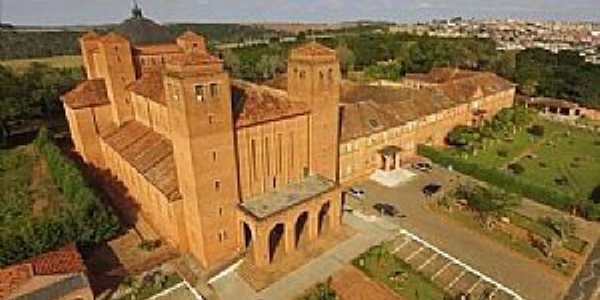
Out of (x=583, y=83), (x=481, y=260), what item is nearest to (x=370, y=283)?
(x=481, y=260)

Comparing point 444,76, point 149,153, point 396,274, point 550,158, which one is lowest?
point 396,274

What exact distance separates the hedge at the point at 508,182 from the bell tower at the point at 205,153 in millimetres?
29543

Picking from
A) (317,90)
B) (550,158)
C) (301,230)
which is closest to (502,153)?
(550,158)

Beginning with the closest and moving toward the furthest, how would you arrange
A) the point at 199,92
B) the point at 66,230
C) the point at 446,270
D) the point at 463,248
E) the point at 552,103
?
the point at 199,92 < the point at 66,230 < the point at 446,270 < the point at 463,248 < the point at 552,103

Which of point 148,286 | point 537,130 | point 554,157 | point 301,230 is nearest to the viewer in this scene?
point 148,286

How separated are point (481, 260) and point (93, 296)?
97.2 feet

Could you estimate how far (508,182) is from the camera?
47031 mm

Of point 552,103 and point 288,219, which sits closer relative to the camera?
point 288,219

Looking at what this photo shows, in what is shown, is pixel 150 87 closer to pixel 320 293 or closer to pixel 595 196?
pixel 320 293

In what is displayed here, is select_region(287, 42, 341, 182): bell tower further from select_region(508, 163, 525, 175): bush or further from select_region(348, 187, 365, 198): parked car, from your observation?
select_region(508, 163, 525, 175): bush

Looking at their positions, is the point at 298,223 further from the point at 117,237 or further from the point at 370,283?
the point at 117,237

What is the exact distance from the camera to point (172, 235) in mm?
37156

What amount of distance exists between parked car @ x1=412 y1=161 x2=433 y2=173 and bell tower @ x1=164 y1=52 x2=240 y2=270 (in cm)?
2724

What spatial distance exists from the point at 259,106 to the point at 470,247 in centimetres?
2151
